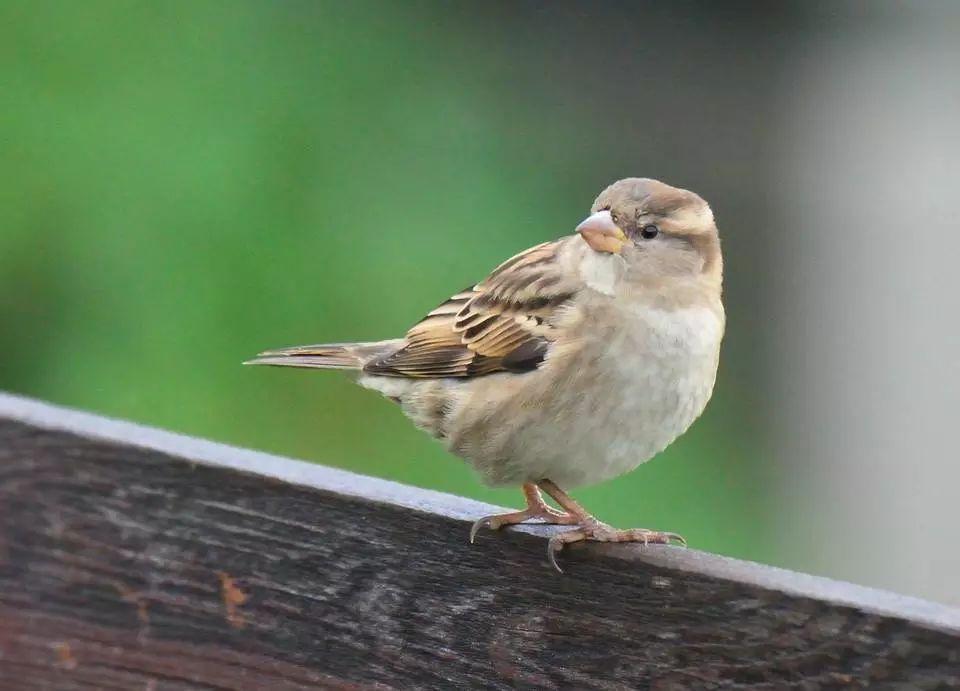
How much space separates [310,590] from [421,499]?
6.4 inches

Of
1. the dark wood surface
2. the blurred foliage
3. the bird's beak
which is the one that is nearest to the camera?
the dark wood surface

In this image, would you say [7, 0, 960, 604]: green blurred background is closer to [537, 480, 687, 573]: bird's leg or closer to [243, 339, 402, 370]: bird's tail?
[243, 339, 402, 370]: bird's tail

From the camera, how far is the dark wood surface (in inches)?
56.0

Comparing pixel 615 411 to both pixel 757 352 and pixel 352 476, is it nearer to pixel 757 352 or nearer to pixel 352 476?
pixel 352 476

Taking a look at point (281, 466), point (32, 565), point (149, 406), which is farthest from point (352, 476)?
point (149, 406)

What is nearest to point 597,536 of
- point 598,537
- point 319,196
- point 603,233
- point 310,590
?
point 598,537

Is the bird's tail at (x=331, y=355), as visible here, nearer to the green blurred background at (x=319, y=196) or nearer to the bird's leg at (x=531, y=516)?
the bird's leg at (x=531, y=516)

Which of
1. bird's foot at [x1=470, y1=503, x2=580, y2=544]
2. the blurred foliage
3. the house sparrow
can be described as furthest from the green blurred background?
bird's foot at [x1=470, y1=503, x2=580, y2=544]

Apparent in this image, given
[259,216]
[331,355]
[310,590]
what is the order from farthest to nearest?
1. [259,216]
2. [331,355]
3. [310,590]

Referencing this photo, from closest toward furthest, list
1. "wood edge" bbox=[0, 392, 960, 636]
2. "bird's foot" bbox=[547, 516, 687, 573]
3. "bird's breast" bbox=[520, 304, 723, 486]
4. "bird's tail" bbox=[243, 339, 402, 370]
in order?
"wood edge" bbox=[0, 392, 960, 636], "bird's foot" bbox=[547, 516, 687, 573], "bird's breast" bbox=[520, 304, 723, 486], "bird's tail" bbox=[243, 339, 402, 370]

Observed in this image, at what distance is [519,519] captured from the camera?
1677 millimetres

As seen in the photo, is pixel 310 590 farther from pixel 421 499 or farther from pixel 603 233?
pixel 603 233

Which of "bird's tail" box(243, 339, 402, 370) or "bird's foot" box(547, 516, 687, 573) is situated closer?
"bird's foot" box(547, 516, 687, 573)

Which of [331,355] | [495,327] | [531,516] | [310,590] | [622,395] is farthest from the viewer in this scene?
[331,355]
